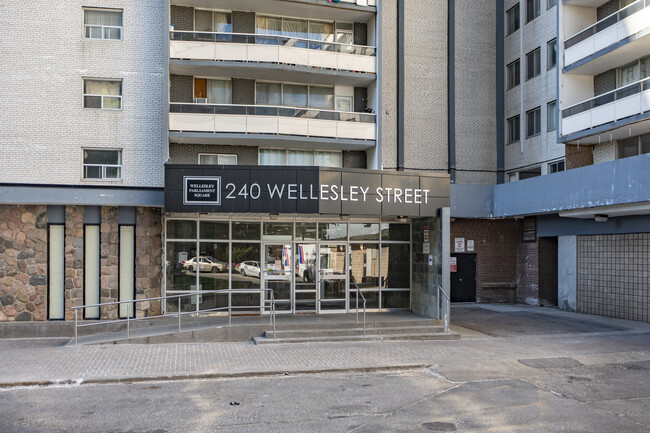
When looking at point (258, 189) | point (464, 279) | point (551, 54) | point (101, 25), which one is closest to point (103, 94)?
point (101, 25)

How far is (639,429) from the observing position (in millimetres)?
8289

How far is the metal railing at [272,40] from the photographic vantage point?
62.6ft

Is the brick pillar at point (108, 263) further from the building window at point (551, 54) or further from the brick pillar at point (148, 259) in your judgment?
the building window at point (551, 54)

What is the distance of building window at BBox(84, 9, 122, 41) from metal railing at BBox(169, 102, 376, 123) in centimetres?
271

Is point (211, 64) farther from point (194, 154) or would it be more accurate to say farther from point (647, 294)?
point (647, 294)

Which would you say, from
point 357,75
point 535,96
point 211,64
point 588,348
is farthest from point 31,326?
point 535,96

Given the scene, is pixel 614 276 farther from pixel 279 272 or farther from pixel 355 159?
pixel 279 272

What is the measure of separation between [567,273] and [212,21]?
1564cm

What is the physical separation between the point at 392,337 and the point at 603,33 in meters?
12.5

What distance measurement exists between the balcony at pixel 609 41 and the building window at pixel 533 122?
2813 millimetres

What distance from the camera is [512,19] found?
990 inches

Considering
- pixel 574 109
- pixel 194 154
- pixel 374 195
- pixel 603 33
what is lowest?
pixel 374 195

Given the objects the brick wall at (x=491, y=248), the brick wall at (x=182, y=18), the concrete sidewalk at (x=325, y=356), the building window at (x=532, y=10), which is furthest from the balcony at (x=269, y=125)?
the building window at (x=532, y=10)

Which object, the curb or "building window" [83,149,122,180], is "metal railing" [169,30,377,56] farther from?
the curb
